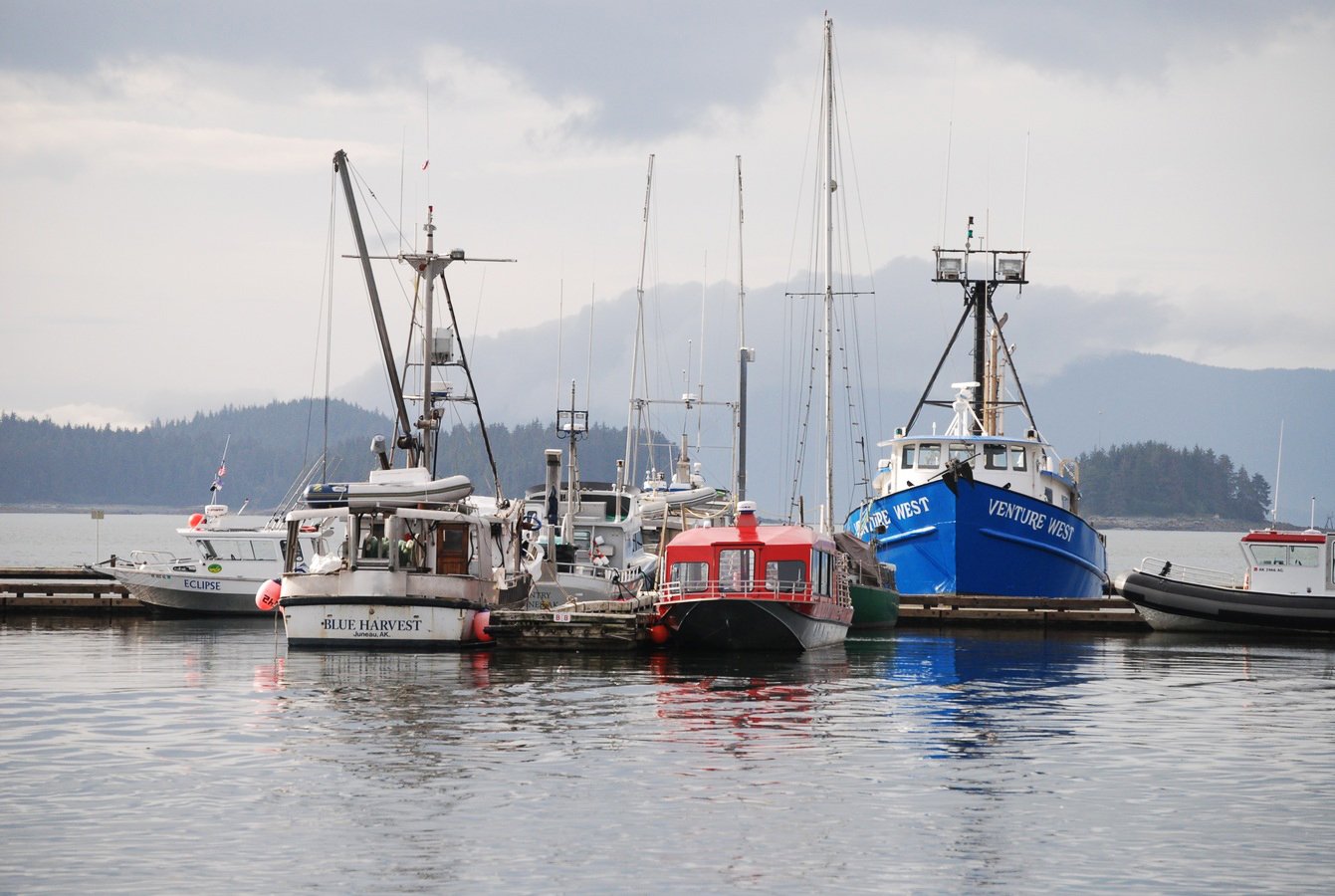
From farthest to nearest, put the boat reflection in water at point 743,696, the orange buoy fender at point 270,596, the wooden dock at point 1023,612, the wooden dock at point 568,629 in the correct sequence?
the wooden dock at point 1023,612 → the orange buoy fender at point 270,596 → the wooden dock at point 568,629 → the boat reflection in water at point 743,696

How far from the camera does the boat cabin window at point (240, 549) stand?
56969 mm

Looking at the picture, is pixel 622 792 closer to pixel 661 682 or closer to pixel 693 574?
pixel 661 682

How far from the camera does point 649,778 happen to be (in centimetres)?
2219

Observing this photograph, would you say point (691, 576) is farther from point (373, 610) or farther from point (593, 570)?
point (593, 570)

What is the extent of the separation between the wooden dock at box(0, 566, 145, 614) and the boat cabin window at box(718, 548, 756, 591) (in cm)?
2539

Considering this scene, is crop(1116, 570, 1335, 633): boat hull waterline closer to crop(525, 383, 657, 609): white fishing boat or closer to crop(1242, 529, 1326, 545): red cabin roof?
crop(1242, 529, 1326, 545): red cabin roof

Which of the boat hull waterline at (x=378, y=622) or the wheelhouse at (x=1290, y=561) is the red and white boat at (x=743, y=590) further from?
the wheelhouse at (x=1290, y=561)

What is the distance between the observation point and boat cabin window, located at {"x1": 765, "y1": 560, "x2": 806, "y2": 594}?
40.5 meters

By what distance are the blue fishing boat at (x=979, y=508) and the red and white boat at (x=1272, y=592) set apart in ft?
18.3

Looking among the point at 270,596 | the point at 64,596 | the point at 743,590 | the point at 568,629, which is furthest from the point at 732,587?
the point at 64,596

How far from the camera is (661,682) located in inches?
1345

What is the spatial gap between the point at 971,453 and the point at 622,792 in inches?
1562

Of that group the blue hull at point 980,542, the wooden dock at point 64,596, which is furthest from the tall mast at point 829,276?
the wooden dock at point 64,596

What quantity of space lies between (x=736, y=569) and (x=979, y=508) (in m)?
16.9
